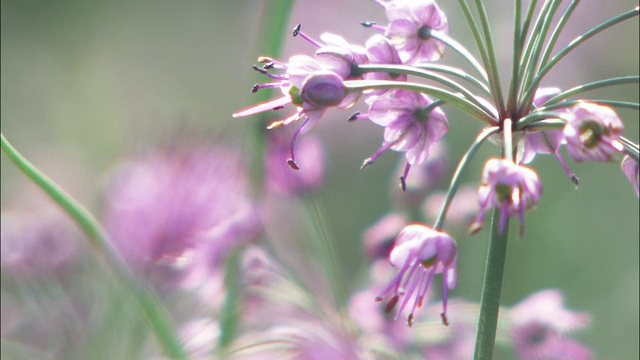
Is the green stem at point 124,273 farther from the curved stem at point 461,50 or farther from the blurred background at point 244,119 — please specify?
the curved stem at point 461,50

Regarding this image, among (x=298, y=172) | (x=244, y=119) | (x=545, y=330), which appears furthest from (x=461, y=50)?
(x=244, y=119)

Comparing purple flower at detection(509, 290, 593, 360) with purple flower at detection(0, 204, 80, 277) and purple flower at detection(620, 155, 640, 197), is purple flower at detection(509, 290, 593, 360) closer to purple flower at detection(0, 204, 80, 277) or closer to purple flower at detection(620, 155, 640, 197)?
purple flower at detection(620, 155, 640, 197)

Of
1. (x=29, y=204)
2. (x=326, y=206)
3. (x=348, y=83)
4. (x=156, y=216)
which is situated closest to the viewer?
(x=348, y=83)

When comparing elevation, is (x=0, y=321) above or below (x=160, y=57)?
below

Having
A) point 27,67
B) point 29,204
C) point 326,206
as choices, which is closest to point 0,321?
point 29,204

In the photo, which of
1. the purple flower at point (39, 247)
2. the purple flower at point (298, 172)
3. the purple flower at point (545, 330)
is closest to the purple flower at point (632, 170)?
the purple flower at point (545, 330)

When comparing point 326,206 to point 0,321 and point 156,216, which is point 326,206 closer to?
point 0,321

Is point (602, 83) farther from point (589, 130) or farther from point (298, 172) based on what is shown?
point (298, 172)
